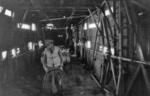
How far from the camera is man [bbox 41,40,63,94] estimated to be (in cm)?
656

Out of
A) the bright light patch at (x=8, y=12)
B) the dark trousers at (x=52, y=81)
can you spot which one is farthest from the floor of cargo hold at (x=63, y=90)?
the bright light patch at (x=8, y=12)

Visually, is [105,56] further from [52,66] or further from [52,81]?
[52,81]

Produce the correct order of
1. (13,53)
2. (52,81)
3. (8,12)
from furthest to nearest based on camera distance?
(13,53), (8,12), (52,81)

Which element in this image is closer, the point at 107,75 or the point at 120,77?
the point at 120,77

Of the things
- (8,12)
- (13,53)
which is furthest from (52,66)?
(8,12)

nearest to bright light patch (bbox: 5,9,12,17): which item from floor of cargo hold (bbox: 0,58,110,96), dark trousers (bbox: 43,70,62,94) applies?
floor of cargo hold (bbox: 0,58,110,96)

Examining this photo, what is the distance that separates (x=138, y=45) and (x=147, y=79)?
99 cm

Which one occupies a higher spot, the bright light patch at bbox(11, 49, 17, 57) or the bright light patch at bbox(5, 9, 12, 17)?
the bright light patch at bbox(5, 9, 12, 17)

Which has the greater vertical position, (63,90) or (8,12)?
(8,12)

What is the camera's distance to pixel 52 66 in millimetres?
6605

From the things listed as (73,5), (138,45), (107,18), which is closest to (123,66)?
(138,45)

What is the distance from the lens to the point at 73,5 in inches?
310

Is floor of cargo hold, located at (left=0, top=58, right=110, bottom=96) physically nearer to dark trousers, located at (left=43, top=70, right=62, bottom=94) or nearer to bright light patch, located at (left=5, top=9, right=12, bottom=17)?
dark trousers, located at (left=43, top=70, right=62, bottom=94)

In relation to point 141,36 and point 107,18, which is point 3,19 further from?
point 141,36
